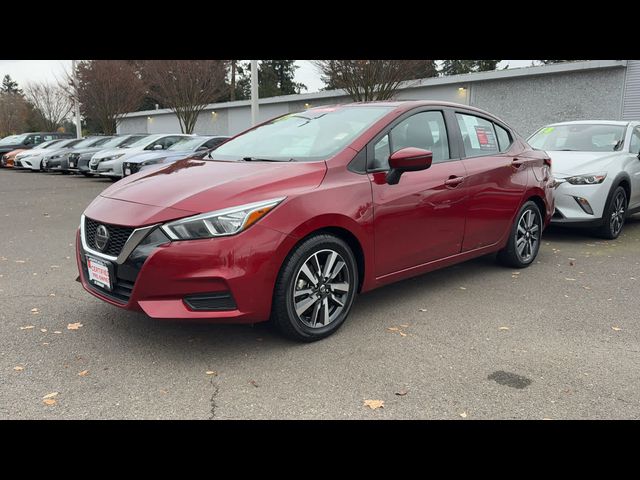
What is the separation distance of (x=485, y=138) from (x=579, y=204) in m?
2.62

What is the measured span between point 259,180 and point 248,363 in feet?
3.97

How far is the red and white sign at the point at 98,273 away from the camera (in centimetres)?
355

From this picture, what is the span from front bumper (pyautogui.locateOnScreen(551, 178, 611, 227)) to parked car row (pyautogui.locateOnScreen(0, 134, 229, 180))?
7441 millimetres

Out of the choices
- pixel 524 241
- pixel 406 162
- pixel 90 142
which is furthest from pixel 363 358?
pixel 90 142

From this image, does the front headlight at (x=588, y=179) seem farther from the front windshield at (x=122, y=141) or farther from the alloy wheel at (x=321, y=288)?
the front windshield at (x=122, y=141)

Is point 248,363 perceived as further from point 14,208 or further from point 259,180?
point 14,208

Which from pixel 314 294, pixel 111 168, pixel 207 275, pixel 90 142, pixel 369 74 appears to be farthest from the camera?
pixel 90 142

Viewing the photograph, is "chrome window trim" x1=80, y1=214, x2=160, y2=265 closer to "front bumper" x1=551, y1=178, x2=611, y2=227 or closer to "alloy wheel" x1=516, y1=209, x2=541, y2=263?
"alloy wheel" x1=516, y1=209, x2=541, y2=263

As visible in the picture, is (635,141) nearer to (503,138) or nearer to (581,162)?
(581,162)

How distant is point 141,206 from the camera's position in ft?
11.5

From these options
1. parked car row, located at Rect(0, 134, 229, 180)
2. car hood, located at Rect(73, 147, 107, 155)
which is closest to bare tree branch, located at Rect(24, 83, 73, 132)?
parked car row, located at Rect(0, 134, 229, 180)

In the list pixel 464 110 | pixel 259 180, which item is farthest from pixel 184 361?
pixel 464 110

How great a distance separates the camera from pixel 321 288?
12.4 feet

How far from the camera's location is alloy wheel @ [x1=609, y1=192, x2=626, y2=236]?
291 inches
